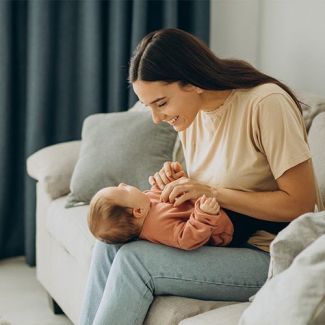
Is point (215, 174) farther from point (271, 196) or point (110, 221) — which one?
point (110, 221)

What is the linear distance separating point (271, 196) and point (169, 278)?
1.13 feet

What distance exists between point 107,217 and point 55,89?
5.24 ft

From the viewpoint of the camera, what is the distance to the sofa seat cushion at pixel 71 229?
101 inches

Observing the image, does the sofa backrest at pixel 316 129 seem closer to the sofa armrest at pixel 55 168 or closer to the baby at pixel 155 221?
the baby at pixel 155 221

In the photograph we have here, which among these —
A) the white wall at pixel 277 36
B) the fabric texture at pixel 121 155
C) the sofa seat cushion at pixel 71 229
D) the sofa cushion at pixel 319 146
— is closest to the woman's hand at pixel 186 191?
the sofa cushion at pixel 319 146

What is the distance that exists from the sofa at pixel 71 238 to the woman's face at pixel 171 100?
44 centimetres

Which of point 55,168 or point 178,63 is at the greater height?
point 178,63

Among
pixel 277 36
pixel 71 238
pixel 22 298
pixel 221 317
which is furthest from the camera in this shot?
pixel 277 36

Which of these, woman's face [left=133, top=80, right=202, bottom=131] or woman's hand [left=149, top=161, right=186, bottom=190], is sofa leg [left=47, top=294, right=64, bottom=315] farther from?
woman's face [left=133, top=80, right=202, bottom=131]

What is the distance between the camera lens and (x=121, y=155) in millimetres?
2799

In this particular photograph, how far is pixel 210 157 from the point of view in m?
2.21

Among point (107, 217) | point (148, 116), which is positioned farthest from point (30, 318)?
point (107, 217)

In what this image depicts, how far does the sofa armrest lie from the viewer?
295 centimetres

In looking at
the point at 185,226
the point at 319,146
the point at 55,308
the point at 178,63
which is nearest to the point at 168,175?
the point at 185,226
